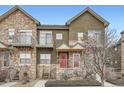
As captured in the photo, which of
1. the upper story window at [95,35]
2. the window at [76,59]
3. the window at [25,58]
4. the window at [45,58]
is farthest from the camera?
the window at [45,58]

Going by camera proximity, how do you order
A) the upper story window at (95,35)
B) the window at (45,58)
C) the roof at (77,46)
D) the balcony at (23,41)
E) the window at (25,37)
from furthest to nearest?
1. the window at (45,58)
2. the window at (25,37)
3. the balcony at (23,41)
4. the roof at (77,46)
5. the upper story window at (95,35)

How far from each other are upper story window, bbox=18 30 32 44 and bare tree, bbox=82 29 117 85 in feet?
13.9

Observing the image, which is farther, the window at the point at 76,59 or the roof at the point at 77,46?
the window at the point at 76,59

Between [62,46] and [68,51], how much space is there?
2.15ft

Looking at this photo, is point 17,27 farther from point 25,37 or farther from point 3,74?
point 3,74

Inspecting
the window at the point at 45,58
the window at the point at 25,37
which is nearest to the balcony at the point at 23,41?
the window at the point at 25,37

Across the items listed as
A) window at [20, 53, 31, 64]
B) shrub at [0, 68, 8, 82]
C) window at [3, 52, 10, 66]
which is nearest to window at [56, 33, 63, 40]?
window at [20, 53, 31, 64]

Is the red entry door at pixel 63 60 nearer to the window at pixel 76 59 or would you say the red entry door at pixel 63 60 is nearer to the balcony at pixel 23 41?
the window at pixel 76 59

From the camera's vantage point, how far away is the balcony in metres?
26.9

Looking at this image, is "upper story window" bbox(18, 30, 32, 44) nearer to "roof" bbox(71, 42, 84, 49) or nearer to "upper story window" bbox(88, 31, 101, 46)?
"roof" bbox(71, 42, 84, 49)

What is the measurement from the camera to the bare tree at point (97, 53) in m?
21.2

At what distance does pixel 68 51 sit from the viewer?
89.8 feet

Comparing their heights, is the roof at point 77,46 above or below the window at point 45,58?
above

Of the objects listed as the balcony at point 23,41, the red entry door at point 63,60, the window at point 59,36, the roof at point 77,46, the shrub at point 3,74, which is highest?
the window at point 59,36
